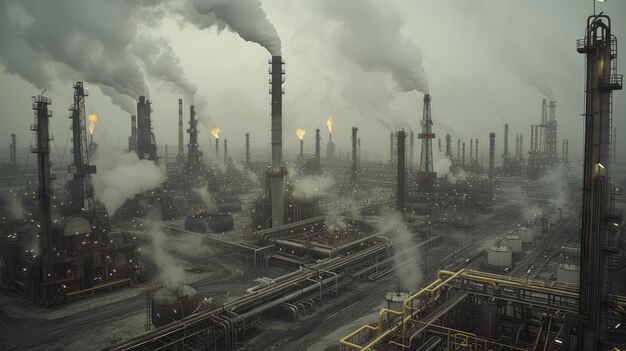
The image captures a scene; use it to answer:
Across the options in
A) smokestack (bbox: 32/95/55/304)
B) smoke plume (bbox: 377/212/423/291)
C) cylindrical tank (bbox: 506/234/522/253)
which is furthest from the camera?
cylindrical tank (bbox: 506/234/522/253)

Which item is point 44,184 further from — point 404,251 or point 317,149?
point 317,149

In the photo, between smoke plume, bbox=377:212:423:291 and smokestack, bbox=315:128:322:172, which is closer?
smoke plume, bbox=377:212:423:291

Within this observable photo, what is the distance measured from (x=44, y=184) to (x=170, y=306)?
47.1 ft

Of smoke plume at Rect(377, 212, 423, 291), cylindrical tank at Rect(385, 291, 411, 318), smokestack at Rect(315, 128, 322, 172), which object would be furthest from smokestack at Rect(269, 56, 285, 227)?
smokestack at Rect(315, 128, 322, 172)

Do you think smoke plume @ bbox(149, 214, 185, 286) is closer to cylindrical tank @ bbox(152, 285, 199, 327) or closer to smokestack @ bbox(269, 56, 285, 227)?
cylindrical tank @ bbox(152, 285, 199, 327)

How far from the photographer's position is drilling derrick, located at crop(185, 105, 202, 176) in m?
73.8

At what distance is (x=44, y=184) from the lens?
29078mm

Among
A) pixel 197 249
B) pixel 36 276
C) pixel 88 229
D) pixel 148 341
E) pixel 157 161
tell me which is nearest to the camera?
pixel 148 341

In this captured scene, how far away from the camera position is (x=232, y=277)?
3341 centimetres

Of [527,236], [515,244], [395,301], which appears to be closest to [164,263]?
[395,301]

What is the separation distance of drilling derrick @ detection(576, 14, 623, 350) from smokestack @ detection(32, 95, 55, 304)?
97.6 ft

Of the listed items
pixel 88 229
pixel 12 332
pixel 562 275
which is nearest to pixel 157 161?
pixel 88 229

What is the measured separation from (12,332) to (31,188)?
154 ft

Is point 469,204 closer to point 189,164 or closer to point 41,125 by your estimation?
point 189,164
